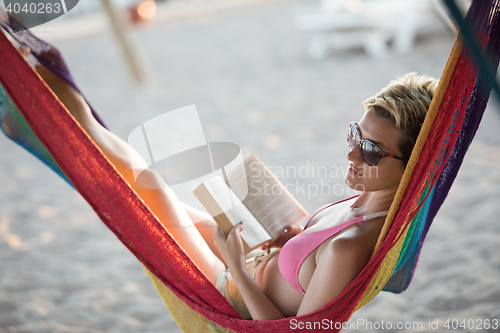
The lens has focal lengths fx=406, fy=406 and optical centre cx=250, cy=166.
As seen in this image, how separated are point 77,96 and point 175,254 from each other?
72 cm

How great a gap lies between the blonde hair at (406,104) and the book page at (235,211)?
1.26 feet

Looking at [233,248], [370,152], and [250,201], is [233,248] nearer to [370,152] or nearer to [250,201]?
[250,201]

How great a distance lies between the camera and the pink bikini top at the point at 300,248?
35.5 inches

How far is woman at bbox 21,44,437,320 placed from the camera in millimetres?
854

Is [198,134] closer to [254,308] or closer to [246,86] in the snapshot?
[254,308]

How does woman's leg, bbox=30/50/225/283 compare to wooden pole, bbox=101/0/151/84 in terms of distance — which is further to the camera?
wooden pole, bbox=101/0/151/84

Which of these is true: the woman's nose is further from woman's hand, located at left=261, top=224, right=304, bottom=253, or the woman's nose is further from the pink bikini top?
woman's hand, located at left=261, top=224, right=304, bottom=253

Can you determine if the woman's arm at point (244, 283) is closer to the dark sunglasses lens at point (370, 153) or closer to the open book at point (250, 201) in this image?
the open book at point (250, 201)

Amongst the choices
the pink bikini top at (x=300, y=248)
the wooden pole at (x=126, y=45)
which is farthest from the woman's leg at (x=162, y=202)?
the wooden pole at (x=126, y=45)

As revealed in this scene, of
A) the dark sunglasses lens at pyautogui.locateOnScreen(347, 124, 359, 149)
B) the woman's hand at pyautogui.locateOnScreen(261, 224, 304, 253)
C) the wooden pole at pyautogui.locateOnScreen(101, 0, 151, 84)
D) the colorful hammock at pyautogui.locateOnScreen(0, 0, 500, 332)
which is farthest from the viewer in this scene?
the wooden pole at pyautogui.locateOnScreen(101, 0, 151, 84)

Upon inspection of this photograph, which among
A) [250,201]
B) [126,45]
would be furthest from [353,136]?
[126,45]

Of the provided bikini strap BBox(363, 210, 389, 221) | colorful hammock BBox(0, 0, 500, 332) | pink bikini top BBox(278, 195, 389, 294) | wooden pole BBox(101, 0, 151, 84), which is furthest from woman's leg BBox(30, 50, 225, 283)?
wooden pole BBox(101, 0, 151, 84)

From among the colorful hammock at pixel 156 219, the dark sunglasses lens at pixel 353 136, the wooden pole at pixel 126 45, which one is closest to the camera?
the colorful hammock at pixel 156 219

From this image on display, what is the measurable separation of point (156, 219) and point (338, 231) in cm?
42
